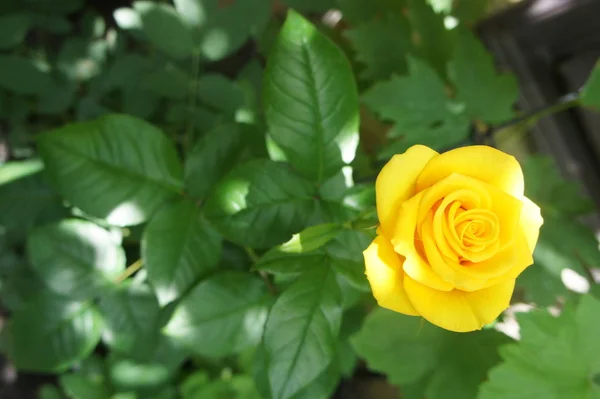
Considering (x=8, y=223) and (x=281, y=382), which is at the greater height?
(x=281, y=382)

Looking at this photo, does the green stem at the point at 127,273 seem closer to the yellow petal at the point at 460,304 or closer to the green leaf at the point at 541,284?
the yellow petal at the point at 460,304

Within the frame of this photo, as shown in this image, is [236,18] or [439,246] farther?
[236,18]

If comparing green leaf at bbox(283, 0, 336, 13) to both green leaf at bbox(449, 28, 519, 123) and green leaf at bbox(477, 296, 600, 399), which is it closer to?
green leaf at bbox(449, 28, 519, 123)

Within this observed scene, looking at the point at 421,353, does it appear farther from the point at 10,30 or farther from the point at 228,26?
the point at 10,30

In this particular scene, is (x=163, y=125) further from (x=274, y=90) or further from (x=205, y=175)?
(x=274, y=90)

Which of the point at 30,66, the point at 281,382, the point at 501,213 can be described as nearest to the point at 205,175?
the point at 281,382

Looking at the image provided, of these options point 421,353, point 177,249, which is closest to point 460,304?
point 177,249
